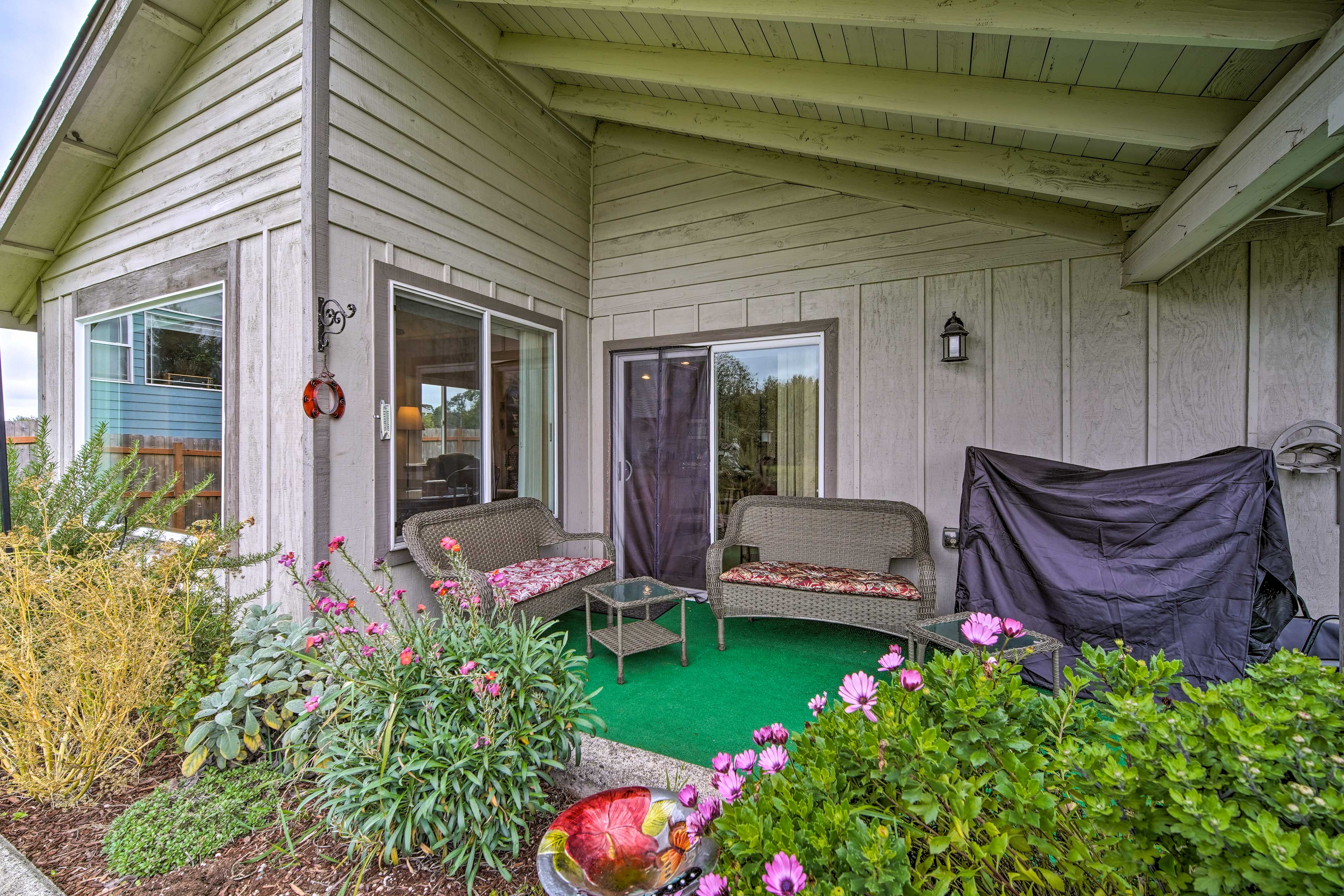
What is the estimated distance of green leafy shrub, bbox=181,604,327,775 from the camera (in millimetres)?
1826

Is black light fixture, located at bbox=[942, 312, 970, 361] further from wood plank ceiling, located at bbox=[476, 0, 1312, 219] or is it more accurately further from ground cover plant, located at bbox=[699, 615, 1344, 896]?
ground cover plant, located at bbox=[699, 615, 1344, 896]

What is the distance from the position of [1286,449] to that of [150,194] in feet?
23.3

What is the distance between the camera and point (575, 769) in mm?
1833

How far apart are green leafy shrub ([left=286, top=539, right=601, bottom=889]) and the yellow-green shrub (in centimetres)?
66

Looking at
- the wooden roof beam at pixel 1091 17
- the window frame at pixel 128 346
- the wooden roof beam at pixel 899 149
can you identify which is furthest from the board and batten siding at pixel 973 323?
the window frame at pixel 128 346

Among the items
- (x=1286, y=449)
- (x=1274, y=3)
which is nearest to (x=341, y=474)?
(x=1274, y=3)

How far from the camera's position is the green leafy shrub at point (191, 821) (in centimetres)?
156

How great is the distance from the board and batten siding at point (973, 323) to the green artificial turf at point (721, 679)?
107 centimetres

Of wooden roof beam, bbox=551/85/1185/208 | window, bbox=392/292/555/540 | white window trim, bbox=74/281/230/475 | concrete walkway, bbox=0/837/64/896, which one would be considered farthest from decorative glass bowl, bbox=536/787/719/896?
wooden roof beam, bbox=551/85/1185/208

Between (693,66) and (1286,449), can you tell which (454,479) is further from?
(1286,449)

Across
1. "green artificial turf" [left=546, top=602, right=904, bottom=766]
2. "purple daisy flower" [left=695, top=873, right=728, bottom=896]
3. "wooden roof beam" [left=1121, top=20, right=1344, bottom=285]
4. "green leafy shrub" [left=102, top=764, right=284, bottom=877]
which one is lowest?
"green artificial turf" [left=546, top=602, right=904, bottom=766]

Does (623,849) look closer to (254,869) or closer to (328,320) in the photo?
(254,869)

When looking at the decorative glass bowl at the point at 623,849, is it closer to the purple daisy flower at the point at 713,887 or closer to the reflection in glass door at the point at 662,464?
the purple daisy flower at the point at 713,887

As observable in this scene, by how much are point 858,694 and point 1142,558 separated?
2.62 meters
